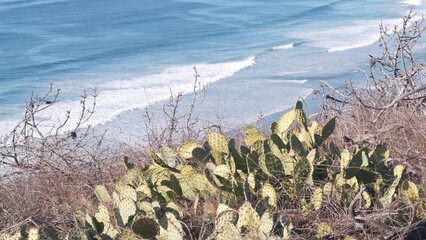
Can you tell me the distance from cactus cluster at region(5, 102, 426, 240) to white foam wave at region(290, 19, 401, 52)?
63.5ft

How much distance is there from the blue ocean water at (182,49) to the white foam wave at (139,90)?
0.03 m

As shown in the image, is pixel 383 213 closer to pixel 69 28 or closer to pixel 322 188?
pixel 322 188

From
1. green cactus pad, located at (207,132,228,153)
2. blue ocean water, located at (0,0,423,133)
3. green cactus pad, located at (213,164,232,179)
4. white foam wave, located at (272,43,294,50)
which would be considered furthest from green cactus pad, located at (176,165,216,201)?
white foam wave, located at (272,43,294,50)

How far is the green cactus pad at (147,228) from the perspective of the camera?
4862 mm

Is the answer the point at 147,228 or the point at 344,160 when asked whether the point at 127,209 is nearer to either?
the point at 147,228

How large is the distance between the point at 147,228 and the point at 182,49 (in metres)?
23.2

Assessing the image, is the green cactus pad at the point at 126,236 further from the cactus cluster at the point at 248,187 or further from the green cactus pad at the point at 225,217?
the green cactus pad at the point at 225,217

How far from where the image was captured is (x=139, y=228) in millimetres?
4875

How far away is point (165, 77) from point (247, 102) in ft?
16.2

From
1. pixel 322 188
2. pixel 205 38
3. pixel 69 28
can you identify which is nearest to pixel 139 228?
pixel 322 188

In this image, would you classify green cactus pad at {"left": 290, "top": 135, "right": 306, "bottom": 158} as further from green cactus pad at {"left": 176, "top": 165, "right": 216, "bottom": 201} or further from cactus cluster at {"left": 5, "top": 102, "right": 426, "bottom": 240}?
green cactus pad at {"left": 176, "top": 165, "right": 216, "bottom": 201}

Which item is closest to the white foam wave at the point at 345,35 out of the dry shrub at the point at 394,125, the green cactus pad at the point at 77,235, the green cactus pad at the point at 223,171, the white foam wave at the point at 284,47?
the white foam wave at the point at 284,47


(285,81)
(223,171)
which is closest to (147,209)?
(223,171)

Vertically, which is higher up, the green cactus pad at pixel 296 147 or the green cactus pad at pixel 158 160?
the green cactus pad at pixel 296 147
